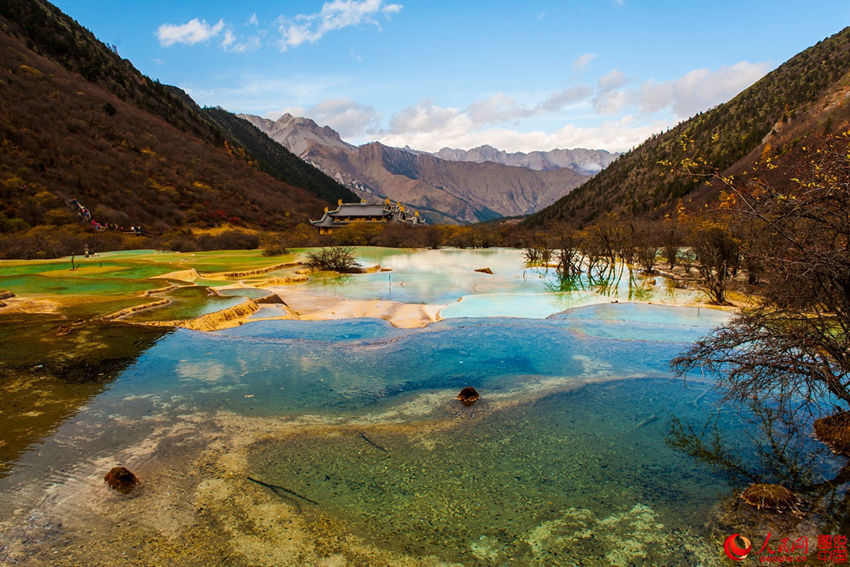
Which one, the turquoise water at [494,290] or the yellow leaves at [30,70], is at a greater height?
the yellow leaves at [30,70]

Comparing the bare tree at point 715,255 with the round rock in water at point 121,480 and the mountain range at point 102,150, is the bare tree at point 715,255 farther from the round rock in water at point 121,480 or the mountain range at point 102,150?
the mountain range at point 102,150

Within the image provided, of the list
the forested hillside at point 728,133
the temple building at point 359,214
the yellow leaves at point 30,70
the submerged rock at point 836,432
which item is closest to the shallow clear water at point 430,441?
the submerged rock at point 836,432

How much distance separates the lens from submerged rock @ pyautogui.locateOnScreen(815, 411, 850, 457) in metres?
5.53

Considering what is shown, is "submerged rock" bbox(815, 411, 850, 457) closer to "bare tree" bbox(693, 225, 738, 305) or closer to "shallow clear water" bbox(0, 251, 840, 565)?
"shallow clear water" bbox(0, 251, 840, 565)

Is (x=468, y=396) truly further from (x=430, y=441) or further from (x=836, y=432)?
(x=836, y=432)

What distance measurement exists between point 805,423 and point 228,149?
106132 mm

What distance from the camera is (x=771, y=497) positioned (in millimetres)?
4484

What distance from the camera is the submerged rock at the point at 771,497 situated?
4.46 m

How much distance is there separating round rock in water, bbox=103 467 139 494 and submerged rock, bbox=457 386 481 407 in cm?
456

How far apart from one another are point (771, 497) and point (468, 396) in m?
4.02

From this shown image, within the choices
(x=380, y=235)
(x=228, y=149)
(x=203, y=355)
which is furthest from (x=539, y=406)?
(x=228, y=149)

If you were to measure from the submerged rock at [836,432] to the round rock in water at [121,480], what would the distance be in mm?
8406

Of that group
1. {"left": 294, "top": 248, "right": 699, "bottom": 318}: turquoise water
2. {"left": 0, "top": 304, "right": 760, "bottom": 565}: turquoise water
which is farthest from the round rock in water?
{"left": 294, "top": 248, "right": 699, "bottom": 318}: turquoise water

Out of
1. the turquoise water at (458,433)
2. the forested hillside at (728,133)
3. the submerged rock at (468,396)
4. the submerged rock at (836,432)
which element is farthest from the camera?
the forested hillside at (728,133)
